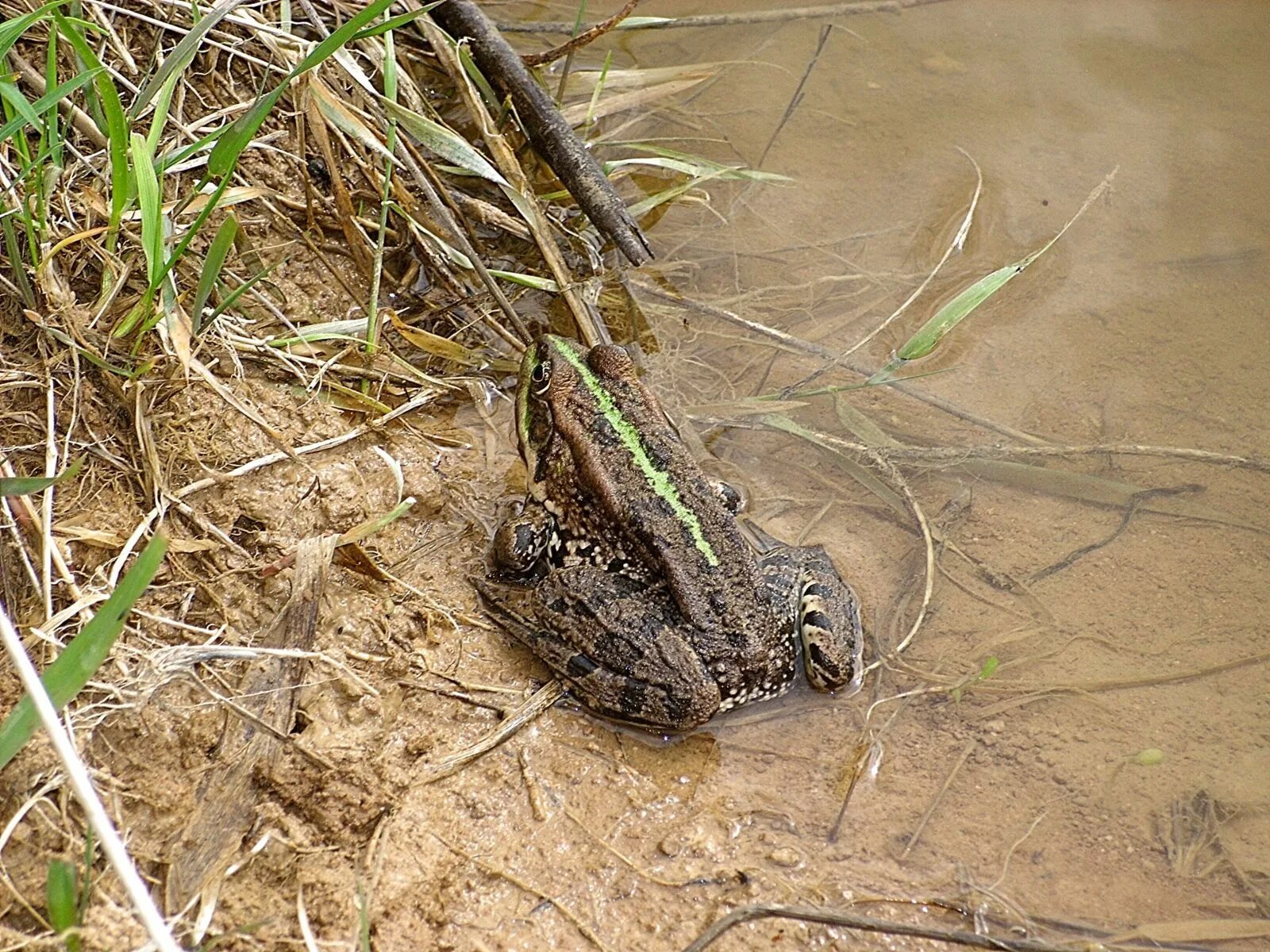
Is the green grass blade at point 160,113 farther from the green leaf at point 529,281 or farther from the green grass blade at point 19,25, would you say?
the green leaf at point 529,281

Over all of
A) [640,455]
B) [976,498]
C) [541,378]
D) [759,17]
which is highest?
[759,17]

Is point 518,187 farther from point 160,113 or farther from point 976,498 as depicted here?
point 976,498

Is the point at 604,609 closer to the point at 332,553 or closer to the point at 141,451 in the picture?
the point at 332,553

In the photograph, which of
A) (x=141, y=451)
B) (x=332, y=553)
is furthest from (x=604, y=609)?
(x=141, y=451)

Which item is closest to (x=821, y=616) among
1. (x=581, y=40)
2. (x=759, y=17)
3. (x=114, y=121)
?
(x=114, y=121)

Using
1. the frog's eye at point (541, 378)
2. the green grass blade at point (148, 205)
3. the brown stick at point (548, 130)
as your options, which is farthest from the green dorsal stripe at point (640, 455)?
the green grass blade at point (148, 205)

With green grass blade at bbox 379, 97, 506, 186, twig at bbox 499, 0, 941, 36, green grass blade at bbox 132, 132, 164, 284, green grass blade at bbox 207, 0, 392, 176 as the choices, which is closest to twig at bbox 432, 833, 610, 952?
green grass blade at bbox 132, 132, 164, 284

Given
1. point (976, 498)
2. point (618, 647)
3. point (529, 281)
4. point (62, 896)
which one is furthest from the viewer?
point (529, 281)
